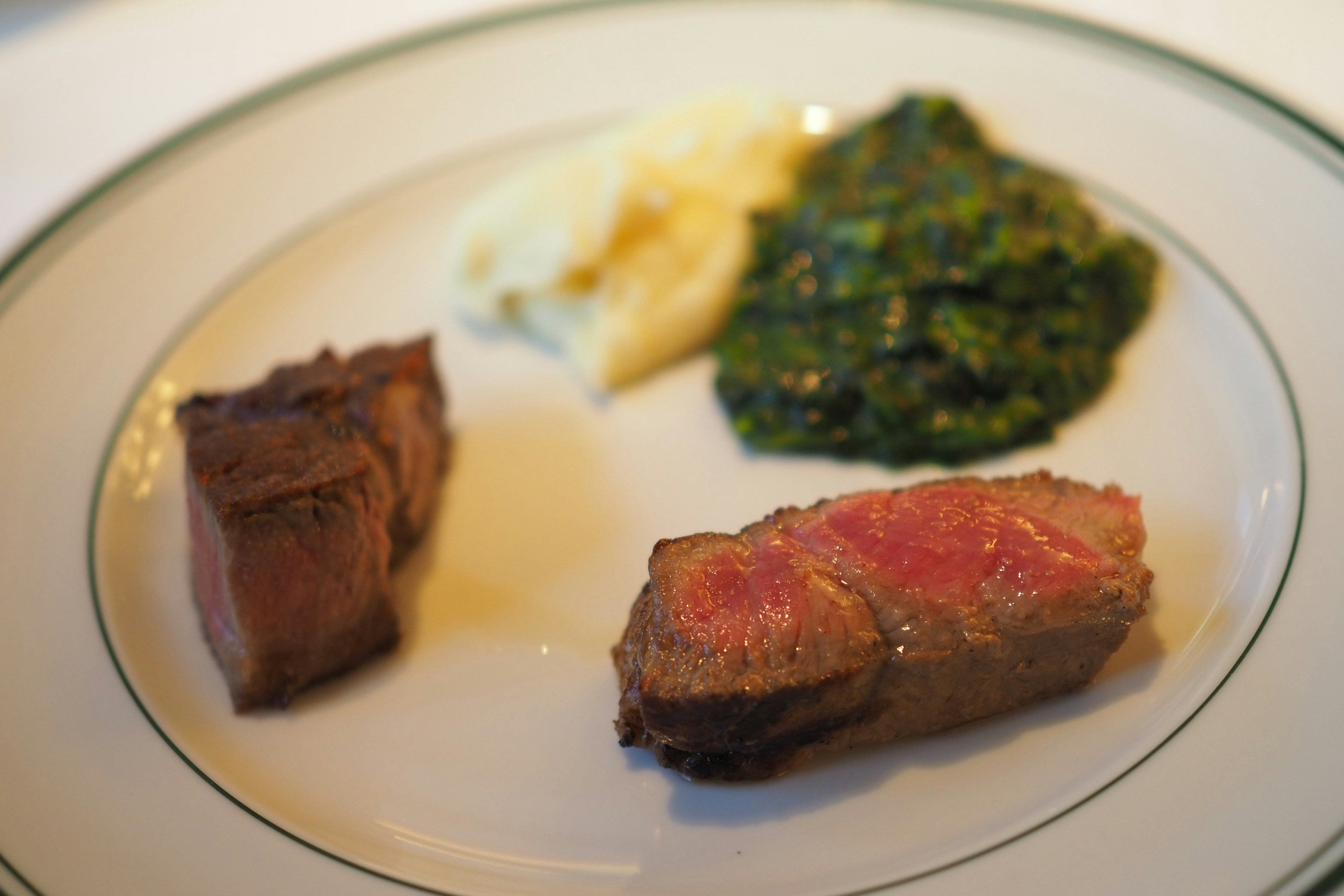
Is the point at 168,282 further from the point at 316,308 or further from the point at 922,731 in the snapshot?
the point at 922,731

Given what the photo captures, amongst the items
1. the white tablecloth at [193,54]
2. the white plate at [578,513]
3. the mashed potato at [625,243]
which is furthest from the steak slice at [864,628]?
→ the white tablecloth at [193,54]

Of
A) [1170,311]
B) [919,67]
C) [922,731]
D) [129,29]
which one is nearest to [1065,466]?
[1170,311]

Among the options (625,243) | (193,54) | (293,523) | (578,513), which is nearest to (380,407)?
(293,523)

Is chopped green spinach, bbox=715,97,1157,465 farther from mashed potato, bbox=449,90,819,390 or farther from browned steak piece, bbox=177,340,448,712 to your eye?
browned steak piece, bbox=177,340,448,712

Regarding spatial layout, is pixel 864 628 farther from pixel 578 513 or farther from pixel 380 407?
pixel 380 407

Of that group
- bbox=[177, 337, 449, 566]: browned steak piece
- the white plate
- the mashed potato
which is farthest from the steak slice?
the mashed potato

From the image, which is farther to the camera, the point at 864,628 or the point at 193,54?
the point at 193,54

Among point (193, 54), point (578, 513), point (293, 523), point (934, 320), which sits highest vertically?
point (193, 54)
